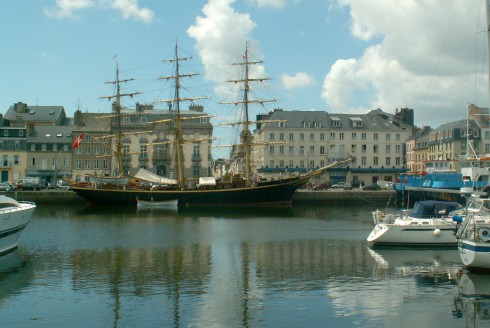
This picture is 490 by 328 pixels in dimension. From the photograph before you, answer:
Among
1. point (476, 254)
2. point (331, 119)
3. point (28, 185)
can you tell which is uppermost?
point (331, 119)

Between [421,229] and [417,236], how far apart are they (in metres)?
0.45

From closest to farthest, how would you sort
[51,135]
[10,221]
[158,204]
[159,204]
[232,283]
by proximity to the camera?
1. [232,283]
2. [10,221]
3. [158,204]
4. [159,204]
5. [51,135]

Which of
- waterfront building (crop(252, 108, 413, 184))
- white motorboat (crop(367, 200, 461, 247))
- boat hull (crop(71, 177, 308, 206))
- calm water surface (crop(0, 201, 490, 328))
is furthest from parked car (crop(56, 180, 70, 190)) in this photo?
white motorboat (crop(367, 200, 461, 247))

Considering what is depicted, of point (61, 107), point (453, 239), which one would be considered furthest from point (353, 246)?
point (61, 107)

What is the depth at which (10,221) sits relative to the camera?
31344 millimetres

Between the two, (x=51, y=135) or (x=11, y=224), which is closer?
(x=11, y=224)

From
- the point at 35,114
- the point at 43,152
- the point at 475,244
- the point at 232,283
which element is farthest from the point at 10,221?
the point at 35,114

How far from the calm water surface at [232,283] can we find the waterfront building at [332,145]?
6671 centimetres

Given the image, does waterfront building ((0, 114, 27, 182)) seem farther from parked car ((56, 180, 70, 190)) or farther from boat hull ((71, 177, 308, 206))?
boat hull ((71, 177, 308, 206))

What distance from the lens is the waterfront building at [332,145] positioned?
353 feet

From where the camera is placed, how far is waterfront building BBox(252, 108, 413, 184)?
10750cm

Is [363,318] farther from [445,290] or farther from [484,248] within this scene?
[484,248]

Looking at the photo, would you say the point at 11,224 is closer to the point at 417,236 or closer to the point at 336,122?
the point at 417,236

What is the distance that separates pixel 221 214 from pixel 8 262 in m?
35.5
